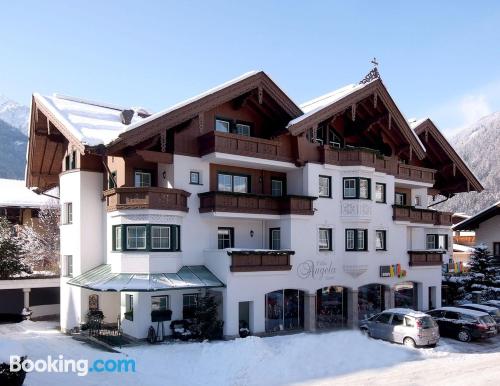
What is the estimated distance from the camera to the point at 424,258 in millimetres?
35875

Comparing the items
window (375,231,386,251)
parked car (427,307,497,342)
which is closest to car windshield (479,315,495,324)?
parked car (427,307,497,342)

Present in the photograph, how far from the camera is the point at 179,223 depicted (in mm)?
27531

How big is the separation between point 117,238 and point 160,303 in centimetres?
423

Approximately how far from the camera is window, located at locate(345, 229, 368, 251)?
105 feet

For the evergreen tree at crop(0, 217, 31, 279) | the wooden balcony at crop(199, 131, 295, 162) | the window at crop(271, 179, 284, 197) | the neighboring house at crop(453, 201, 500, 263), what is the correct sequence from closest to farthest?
the wooden balcony at crop(199, 131, 295, 162)
the window at crop(271, 179, 284, 197)
the evergreen tree at crop(0, 217, 31, 279)
the neighboring house at crop(453, 201, 500, 263)

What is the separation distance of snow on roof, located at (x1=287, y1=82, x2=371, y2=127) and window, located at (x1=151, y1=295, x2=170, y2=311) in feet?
39.4

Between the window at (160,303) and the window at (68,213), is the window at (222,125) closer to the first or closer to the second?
the window at (160,303)

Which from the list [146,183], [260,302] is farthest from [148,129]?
[260,302]

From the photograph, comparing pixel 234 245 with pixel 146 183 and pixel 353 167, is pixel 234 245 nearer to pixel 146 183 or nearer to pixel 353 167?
pixel 146 183

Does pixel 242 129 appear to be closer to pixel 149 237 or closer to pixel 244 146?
pixel 244 146

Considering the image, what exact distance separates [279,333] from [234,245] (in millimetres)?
5642

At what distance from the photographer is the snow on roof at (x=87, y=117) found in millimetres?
27156

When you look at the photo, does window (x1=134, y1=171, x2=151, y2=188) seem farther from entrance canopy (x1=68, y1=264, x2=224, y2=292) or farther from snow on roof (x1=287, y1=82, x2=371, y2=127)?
snow on roof (x1=287, y1=82, x2=371, y2=127)

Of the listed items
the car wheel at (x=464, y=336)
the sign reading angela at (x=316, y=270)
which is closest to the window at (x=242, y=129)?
the sign reading angela at (x=316, y=270)
